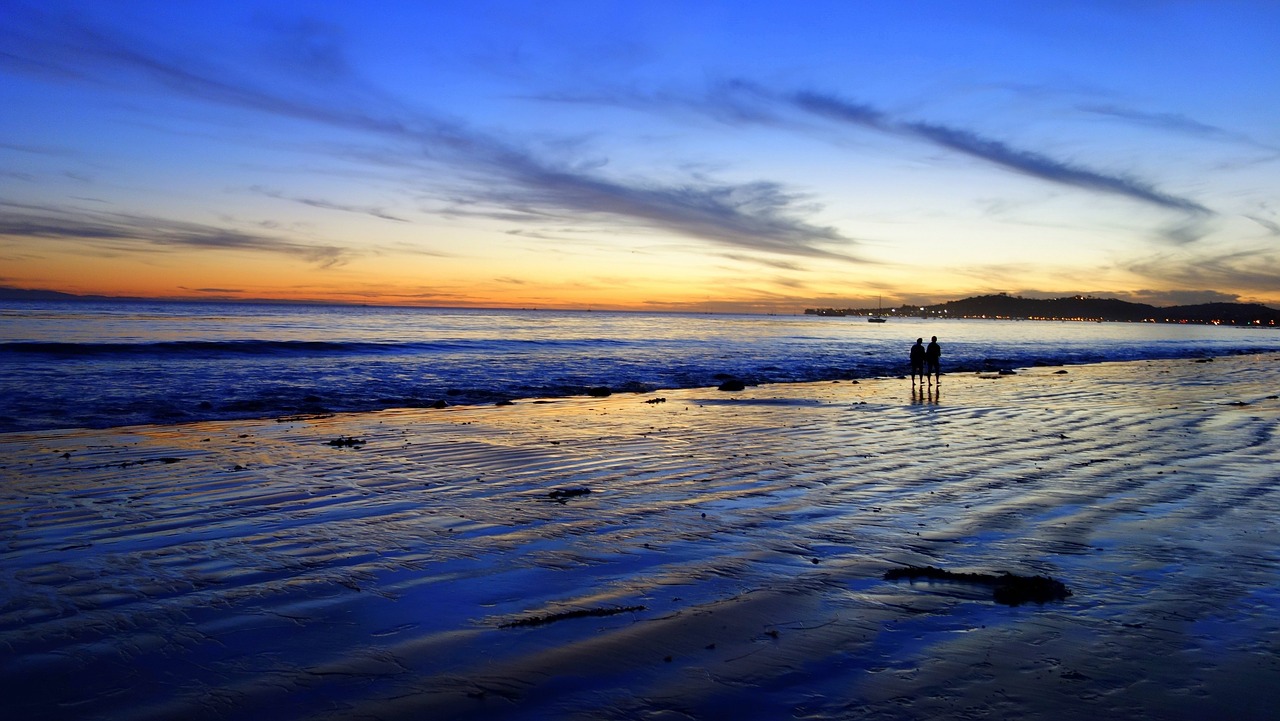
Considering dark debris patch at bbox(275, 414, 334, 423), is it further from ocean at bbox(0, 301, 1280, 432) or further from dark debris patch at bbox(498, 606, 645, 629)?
dark debris patch at bbox(498, 606, 645, 629)

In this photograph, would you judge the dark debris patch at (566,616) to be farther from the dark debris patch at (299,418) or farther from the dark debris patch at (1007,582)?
the dark debris patch at (299,418)

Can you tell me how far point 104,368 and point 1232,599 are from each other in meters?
36.5

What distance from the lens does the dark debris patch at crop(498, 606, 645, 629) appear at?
16.4 ft

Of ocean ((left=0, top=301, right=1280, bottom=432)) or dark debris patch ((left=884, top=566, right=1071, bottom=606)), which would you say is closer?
dark debris patch ((left=884, top=566, right=1071, bottom=606))

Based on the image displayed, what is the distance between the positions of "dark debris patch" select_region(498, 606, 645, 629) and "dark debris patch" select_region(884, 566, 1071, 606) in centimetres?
222

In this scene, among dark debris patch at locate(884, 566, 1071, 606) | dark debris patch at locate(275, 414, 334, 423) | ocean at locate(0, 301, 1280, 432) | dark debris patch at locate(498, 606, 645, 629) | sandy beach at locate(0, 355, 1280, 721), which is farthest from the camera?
ocean at locate(0, 301, 1280, 432)

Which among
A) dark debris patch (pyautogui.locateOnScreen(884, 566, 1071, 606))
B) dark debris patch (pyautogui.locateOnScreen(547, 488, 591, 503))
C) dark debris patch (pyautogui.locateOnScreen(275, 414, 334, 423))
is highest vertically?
dark debris patch (pyautogui.locateOnScreen(884, 566, 1071, 606))

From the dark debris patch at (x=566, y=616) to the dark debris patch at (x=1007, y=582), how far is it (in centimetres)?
222

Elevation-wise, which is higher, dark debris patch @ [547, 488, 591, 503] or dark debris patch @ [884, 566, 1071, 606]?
dark debris patch @ [884, 566, 1071, 606]

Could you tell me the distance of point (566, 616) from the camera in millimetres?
5156

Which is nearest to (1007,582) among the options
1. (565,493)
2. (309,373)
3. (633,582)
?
(633,582)

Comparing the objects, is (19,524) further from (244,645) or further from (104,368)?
(104,368)

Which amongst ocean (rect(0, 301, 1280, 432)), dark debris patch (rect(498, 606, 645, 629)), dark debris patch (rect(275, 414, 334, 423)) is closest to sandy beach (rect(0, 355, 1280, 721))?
dark debris patch (rect(498, 606, 645, 629))

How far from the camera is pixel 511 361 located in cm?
4203
